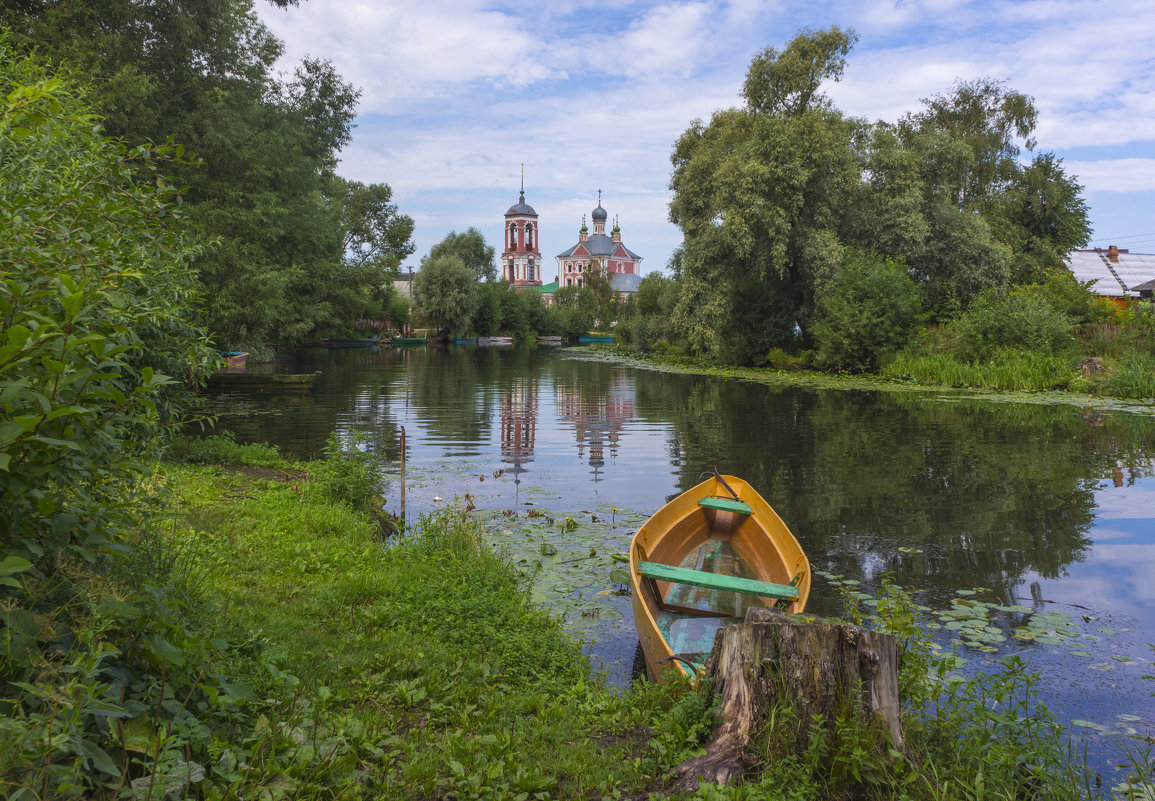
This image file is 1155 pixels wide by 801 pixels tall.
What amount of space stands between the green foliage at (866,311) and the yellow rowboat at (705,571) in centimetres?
2453

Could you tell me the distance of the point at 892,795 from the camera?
349cm

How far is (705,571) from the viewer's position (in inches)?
283

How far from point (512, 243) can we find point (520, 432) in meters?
117

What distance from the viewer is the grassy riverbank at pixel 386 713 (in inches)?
109

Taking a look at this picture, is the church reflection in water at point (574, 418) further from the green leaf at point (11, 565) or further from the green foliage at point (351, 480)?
the green leaf at point (11, 565)

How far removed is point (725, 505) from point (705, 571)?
1130mm

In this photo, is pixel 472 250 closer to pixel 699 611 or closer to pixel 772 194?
pixel 772 194

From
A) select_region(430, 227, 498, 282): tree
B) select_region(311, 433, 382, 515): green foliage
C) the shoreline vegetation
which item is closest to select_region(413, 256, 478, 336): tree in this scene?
select_region(430, 227, 498, 282): tree

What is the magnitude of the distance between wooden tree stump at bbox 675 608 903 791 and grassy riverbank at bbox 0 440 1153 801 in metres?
0.09

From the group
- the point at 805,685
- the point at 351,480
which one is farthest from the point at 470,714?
the point at 351,480

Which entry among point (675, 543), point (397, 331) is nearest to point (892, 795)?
point (675, 543)

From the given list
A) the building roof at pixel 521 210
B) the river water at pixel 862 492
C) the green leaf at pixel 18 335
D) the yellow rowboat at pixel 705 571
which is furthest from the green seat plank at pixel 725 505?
the building roof at pixel 521 210

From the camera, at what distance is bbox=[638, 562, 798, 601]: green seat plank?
5.64 metres

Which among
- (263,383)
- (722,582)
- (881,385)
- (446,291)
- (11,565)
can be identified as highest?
(446,291)
